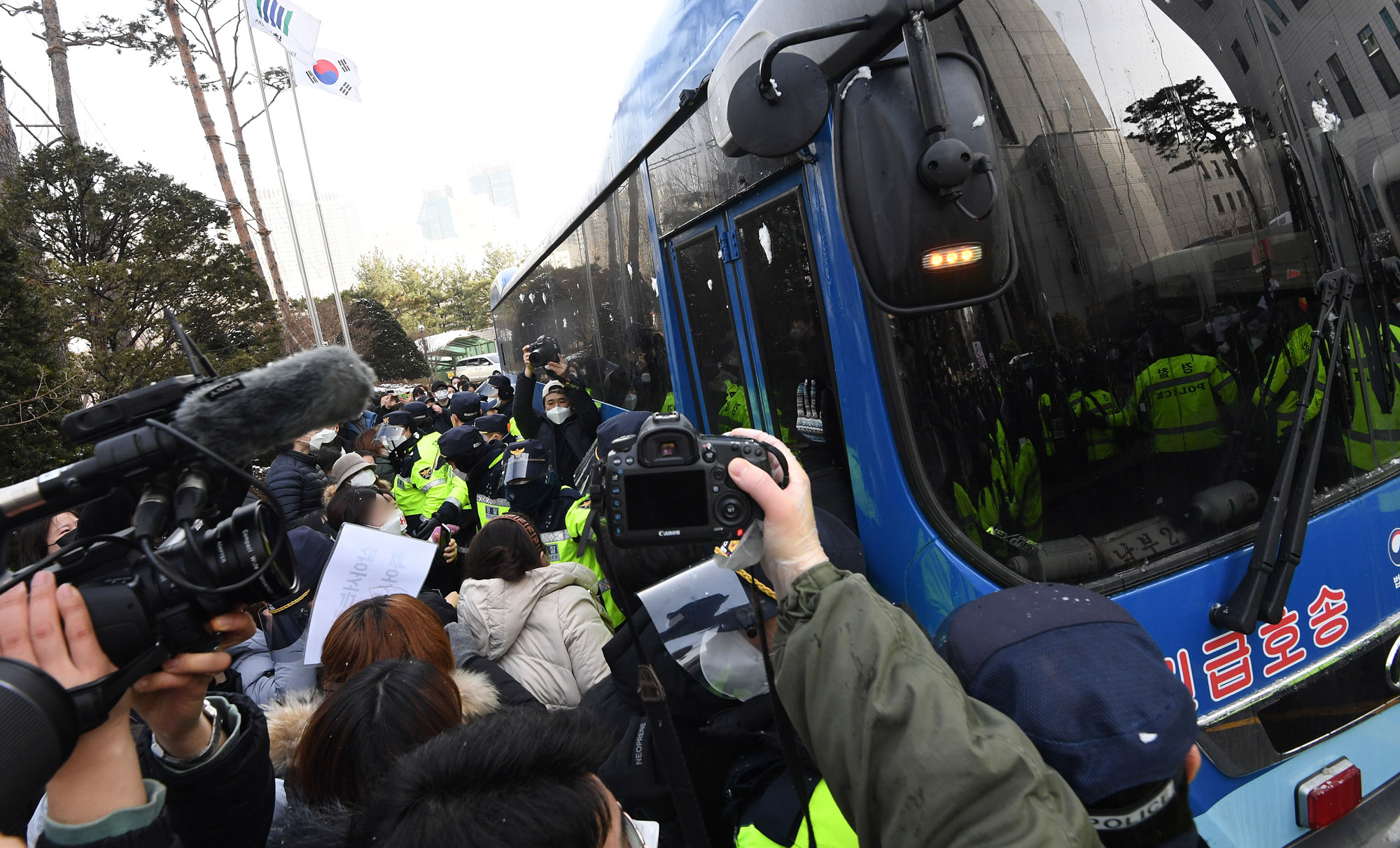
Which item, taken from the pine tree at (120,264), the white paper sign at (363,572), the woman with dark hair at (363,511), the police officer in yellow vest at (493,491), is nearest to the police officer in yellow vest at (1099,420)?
the white paper sign at (363,572)

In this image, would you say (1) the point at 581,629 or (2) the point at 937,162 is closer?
(2) the point at 937,162

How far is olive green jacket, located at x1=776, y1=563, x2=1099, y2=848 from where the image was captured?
1043mm

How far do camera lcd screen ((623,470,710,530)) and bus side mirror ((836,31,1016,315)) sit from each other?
0.68 meters

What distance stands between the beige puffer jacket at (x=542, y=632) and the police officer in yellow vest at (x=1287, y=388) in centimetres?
216

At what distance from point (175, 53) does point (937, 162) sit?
64.1ft

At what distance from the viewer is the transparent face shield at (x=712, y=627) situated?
1931 mm

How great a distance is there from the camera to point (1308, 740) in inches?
80.2

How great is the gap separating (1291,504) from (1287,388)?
1.01ft

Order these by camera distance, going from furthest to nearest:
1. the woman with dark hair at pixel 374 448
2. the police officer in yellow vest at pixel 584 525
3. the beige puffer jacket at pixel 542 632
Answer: the woman with dark hair at pixel 374 448 → the police officer in yellow vest at pixel 584 525 → the beige puffer jacket at pixel 542 632

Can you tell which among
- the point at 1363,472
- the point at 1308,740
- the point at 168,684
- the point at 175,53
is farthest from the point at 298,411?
the point at 175,53

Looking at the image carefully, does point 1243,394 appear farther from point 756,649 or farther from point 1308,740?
point 756,649

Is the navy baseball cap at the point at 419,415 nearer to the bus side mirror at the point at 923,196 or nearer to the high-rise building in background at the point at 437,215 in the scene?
the bus side mirror at the point at 923,196

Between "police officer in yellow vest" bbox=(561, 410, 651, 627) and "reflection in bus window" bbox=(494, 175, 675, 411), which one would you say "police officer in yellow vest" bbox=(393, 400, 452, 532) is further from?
"police officer in yellow vest" bbox=(561, 410, 651, 627)

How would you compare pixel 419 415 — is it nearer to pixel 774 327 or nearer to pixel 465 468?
pixel 465 468
